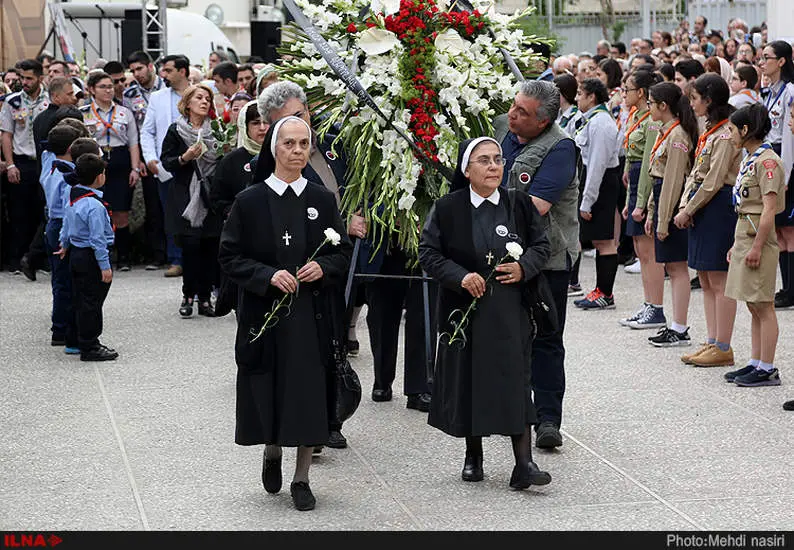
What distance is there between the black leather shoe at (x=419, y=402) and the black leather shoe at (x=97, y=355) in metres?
2.69

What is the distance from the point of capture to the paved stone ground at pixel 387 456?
5.79 meters

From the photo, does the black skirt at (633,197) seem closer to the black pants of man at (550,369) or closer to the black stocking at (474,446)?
the black pants of man at (550,369)

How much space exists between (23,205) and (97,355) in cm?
495

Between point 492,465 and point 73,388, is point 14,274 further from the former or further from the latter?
point 492,465

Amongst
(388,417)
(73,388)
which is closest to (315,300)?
(388,417)

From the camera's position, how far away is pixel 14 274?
13812mm

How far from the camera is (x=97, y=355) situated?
374 inches

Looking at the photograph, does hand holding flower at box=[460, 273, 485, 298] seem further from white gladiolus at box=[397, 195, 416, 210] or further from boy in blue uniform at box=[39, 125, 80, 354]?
boy in blue uniform at box=[39, 125, 80, 354]

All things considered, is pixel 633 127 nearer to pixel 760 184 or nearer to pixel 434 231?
pixel 760 184

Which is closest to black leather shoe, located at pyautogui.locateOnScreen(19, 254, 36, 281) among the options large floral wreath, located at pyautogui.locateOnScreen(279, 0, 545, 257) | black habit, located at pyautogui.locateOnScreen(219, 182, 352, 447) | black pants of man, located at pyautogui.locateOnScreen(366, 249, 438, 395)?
black pants of man, located at pyautogui.locateOnScreen(366, 249, 438, 395)

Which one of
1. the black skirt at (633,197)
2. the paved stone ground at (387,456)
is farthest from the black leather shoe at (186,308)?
the black skirt at (633,197)

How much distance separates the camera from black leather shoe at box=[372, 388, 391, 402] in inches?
319

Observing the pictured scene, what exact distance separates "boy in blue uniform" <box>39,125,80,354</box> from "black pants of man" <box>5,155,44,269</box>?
11.4 ft

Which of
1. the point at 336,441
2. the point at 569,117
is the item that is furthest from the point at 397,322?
the point at 569,117
